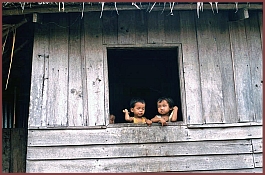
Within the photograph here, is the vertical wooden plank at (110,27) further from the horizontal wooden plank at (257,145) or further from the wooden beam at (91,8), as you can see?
the horizontal wooden plank at (257,145)

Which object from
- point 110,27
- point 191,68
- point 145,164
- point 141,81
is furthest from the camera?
point 141,81

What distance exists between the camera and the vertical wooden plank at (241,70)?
18.2 ft

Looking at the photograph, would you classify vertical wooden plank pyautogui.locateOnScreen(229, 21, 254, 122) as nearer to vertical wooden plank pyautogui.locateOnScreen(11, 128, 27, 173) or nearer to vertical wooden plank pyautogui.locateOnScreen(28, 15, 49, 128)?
vertical wooden plank pyautogui.locateOnScreen(28, 15, 49, 128)

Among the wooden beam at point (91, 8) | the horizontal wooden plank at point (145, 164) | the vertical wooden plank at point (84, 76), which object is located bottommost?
the horizontal wooden plank at point (145, 164)

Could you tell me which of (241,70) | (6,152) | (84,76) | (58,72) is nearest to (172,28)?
(241,70)

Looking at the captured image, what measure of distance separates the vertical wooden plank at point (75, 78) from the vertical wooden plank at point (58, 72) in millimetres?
60

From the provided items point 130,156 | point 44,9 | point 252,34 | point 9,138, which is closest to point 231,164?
point 130,156

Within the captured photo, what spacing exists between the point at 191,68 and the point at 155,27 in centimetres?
75

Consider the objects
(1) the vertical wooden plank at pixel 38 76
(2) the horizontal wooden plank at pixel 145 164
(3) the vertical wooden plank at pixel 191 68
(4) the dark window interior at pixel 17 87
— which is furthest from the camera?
(4) the dark window interior at pixel 17 87

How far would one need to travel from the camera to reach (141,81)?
377 inches

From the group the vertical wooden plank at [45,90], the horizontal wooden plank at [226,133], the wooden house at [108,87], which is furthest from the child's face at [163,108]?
the vertical wooden plank at [45,90]

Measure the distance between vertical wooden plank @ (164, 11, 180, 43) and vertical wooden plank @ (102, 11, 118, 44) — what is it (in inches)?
27.4

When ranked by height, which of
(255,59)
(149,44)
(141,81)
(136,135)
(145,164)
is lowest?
(145,164)

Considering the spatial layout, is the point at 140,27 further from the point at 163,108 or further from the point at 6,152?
the point at 6,152
